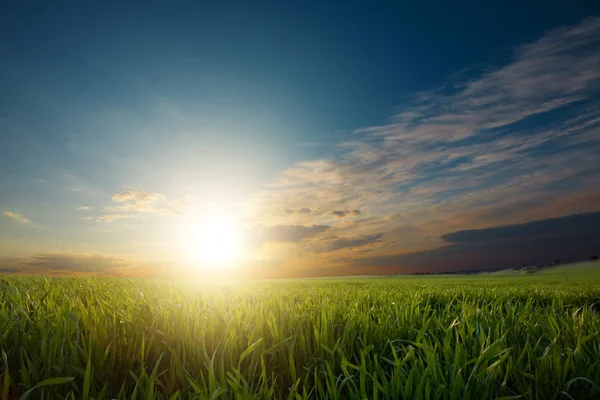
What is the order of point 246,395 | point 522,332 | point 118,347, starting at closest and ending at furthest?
point 246,395 → point 118,347 → point 522,332

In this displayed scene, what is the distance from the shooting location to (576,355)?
256 centimetres

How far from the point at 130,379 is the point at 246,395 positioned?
1.27 m

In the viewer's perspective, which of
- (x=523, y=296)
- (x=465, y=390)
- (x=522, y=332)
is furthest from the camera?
(x=523, y=296)

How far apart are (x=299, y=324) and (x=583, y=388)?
80.3 inches

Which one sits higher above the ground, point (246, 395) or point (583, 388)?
point (246, 395)

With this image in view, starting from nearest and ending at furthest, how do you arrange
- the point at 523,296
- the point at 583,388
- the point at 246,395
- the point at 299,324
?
Answer: the point at 246,395 → the point at 583,388 → the point at 299,324 → the point at 523,296

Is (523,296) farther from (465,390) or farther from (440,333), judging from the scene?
(465,390)

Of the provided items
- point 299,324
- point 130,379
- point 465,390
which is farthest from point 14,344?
point 465,390

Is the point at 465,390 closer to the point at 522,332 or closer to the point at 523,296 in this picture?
the point at 522,332

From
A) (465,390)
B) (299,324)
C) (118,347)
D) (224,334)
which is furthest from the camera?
(299,324)

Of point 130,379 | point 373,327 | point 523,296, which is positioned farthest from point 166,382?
point 523,296

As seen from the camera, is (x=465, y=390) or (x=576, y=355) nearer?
(x=465, y=390)

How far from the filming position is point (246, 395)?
1730mm

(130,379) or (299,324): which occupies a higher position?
(299,324)
